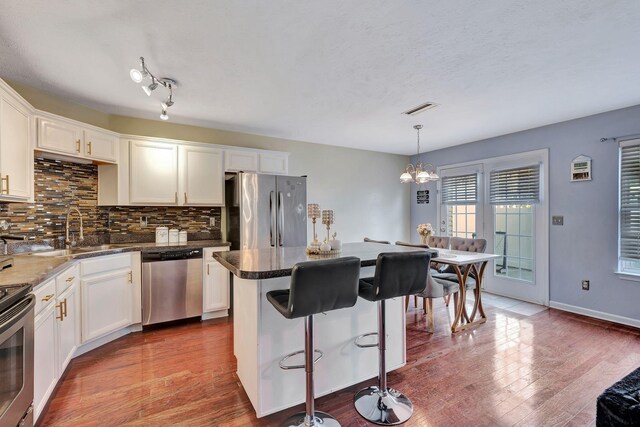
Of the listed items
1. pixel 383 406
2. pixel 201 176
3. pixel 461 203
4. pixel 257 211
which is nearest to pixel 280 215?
pixel 257 211

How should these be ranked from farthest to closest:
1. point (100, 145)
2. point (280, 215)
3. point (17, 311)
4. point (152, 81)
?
1. point (280, 215)
2. point (100, 145)
3. point (152, 81)
4. point (17, 311)

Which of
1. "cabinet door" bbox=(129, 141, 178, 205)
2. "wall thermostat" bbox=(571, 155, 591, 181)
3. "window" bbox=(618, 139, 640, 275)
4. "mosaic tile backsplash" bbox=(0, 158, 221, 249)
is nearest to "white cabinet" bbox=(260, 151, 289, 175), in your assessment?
"mosaic tile backsplash" bbox=(0, 158, 221, 249)

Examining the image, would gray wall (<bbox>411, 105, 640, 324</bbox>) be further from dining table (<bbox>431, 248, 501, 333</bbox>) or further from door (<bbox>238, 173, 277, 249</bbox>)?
Result: door (<bbox>238, 173, 277, 249</bbox>)

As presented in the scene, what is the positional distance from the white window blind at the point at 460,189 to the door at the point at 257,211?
10.7 feet

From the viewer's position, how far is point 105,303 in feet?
9.15

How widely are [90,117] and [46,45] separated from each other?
1.35 metres

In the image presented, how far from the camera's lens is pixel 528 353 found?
263 cm

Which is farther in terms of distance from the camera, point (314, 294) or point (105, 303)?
point (105, 303)

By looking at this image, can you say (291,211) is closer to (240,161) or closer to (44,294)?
(240,161)

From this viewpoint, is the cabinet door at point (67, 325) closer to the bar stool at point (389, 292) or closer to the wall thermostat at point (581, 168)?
the bar stool at point (389, 292)

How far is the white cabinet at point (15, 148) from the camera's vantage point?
80.8 inches

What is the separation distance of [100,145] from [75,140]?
251 millimetres

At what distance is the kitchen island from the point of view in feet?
5.80

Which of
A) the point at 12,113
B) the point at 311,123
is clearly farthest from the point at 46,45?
the point at 311,123
